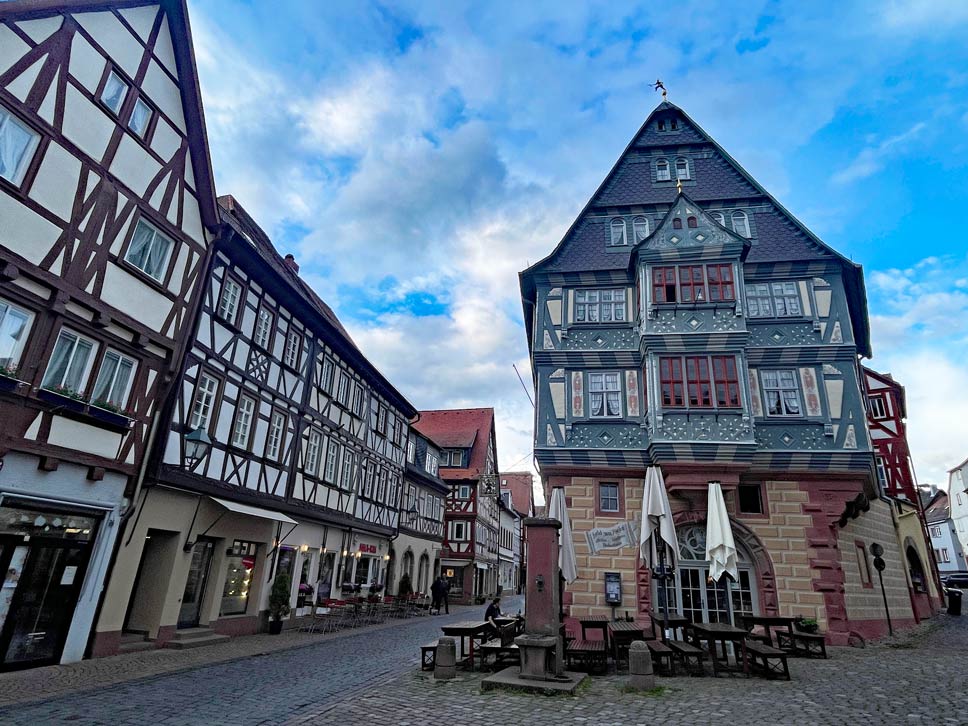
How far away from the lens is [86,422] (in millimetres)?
11188

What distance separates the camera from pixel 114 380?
1199 cm

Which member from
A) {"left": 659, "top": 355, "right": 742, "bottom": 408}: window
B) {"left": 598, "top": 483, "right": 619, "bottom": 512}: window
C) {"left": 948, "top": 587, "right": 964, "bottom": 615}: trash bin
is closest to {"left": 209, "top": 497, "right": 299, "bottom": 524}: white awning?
{"left": 598, "top": 483, "right": 619, "bottom": 512}: window

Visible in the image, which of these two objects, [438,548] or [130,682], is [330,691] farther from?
[438,548]

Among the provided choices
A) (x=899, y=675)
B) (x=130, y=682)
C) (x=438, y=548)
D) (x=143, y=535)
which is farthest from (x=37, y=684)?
(x=438, y=548)

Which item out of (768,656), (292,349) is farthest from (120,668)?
(768,656)

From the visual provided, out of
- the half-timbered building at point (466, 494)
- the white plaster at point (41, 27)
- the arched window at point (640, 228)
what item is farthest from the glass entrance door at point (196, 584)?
the half-timbered building at point (466, 494)

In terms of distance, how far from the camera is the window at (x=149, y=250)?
492 inches

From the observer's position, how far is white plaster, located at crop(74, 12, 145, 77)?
11727 millimetres

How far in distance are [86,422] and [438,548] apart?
28.5 meters

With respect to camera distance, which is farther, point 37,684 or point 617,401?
point 617,401

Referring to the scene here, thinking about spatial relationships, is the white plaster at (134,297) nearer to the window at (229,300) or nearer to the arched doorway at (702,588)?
the window at (229,300)

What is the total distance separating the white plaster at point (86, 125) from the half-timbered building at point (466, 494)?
102 feet

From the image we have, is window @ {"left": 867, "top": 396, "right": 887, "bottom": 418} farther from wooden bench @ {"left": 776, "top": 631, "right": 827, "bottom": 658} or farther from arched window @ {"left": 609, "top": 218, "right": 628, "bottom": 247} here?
wooden bench @ {"left": 776, "top": 631, "right": 827, "bottom": 658}

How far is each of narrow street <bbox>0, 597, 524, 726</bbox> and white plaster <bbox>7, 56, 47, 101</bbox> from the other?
9755 millimetres
